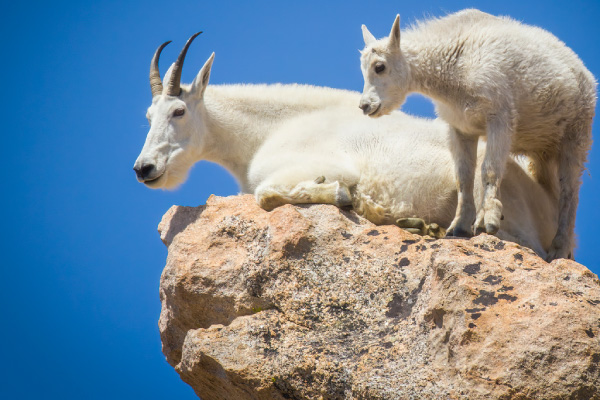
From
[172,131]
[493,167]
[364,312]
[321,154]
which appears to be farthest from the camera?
[172,131]

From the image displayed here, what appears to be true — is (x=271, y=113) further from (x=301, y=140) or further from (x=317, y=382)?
(x=317, y=382)

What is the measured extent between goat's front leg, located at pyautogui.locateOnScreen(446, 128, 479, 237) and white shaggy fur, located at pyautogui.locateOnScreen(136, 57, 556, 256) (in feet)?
0.52

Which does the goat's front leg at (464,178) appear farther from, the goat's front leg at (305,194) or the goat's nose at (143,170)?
the goat's nose at (143,170)

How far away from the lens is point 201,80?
740cm

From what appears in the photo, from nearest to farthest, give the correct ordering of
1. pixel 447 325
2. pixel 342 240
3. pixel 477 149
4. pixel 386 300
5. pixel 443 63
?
1. pixel 447 325
2. pixel 386 300
3. pixel 342 240
4. pixel 443 63
5. pixel 477 149

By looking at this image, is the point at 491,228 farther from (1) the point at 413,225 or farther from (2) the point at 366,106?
(2) the point at 366,106

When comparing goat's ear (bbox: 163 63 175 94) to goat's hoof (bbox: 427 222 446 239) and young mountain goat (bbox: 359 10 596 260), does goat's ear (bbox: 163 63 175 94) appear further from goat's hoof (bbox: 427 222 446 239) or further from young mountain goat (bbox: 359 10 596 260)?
goat's hoof (bbox: 427 222 446 239)

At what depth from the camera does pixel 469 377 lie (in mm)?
4109

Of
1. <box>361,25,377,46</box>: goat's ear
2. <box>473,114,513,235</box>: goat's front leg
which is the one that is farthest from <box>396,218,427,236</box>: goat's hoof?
<box>361,25,377,46</box>: goat's ear

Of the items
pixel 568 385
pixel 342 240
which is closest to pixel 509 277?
pixel 568 385

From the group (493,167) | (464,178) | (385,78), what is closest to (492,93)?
(493,167)

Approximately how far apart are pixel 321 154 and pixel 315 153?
0.25ft

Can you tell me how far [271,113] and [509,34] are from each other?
8.85ft

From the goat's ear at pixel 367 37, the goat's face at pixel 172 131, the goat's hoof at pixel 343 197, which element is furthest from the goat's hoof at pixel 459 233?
the goat's face at pixel 172 131
